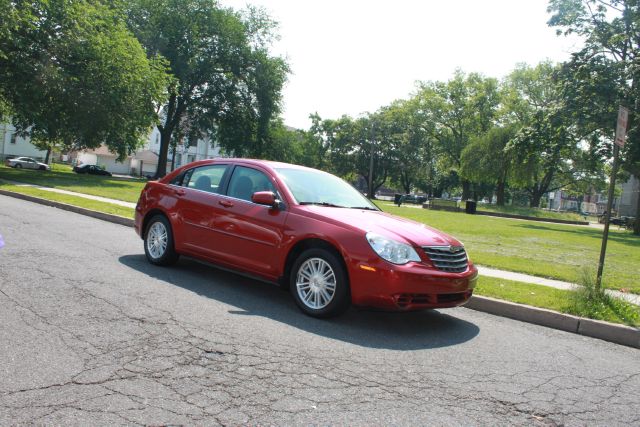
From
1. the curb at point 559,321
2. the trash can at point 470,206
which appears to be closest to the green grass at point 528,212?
the trash can at point 470,206

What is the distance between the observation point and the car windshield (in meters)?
6.32

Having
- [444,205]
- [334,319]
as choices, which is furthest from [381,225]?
[444,205]

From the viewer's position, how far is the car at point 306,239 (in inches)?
Result: 207

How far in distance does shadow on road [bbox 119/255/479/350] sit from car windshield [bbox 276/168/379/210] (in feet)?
4.11

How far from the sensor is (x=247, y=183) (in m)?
6.70

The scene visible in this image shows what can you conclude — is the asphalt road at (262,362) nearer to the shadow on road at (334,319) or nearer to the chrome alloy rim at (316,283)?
the shadow on road at (334,319)

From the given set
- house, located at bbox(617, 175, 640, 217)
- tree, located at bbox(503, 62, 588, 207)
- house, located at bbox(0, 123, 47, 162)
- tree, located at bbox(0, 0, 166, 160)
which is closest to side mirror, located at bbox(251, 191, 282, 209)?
tree, located at bbox(0, 0, 166, 160)

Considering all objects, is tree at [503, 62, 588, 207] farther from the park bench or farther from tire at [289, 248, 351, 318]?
tire at [289, 248, 351, 318]

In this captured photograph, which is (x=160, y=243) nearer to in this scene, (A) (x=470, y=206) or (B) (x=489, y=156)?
(A) (x=470, y=206)

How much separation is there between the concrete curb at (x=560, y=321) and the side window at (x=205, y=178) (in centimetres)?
375

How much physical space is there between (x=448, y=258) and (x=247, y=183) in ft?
8.73

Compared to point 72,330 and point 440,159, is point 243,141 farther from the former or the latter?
point 72,330

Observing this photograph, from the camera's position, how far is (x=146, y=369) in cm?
373

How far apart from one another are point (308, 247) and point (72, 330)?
2.43m
